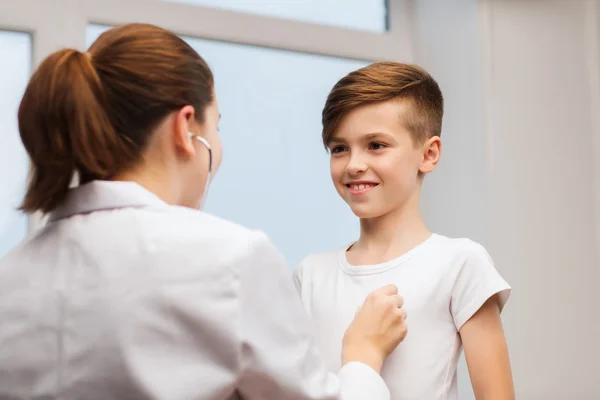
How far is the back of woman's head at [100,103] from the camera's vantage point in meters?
0.92

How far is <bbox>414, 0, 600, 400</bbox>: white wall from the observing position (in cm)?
217

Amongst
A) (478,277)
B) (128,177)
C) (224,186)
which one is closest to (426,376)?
(478,277)

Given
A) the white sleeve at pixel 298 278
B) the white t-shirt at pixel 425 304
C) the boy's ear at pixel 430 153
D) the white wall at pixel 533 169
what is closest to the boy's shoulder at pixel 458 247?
the white t-shirt at pixel 425 304

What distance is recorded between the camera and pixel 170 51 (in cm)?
98

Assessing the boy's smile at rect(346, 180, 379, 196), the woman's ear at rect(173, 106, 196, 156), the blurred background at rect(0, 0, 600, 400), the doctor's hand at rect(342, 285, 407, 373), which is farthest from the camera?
the blurred background at rect(0, 0, 600, 400)

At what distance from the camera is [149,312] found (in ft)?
2.85

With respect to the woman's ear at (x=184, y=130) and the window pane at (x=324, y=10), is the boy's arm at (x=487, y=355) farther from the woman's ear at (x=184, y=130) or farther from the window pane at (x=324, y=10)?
the window pane at (x=324, y=10)

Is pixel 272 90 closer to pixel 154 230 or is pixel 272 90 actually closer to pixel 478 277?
pixel 478 277

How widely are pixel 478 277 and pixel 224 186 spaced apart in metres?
1.05

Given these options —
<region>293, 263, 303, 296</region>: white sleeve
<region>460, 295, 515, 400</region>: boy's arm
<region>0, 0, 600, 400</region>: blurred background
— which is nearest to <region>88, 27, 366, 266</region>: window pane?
<region>0, 0, 600, 400</region>: blurred background

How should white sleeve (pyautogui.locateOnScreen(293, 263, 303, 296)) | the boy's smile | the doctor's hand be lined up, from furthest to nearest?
1. white sleeve (pyautogui.locateOnScreen(293, 263, 303, 296))
2. the boy's smile
3. the doctor's hand

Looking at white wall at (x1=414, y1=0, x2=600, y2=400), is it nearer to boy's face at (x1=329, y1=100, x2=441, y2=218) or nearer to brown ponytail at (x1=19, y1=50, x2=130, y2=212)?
boy's face at (x1=329, y1=100, x2=441, y2=218)

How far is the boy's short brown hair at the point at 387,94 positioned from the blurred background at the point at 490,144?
822mm

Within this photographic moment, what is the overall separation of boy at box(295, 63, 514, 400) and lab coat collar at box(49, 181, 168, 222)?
1.51 ft
